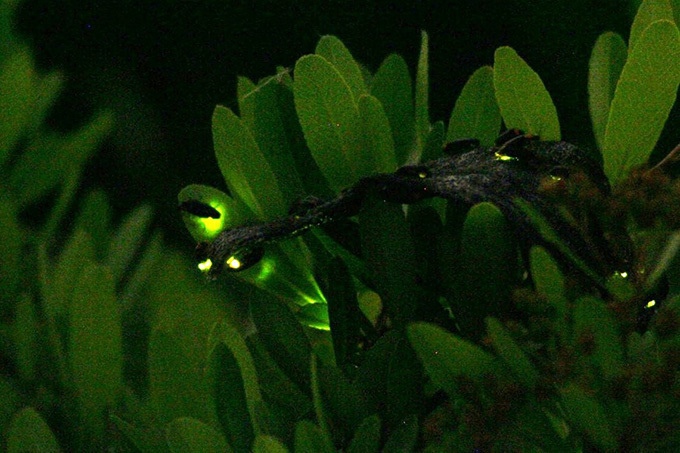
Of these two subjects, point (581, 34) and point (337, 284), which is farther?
point (581, 34)

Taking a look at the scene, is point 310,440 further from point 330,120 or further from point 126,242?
point 126,242

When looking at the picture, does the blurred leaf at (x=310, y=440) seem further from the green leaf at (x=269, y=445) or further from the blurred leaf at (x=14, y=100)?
the blurred leaf at (x=14, y=100)

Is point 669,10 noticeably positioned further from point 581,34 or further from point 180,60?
point 180,60

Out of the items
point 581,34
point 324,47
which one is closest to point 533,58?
point 581,34

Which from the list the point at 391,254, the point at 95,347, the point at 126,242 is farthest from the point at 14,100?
the point at 391,254

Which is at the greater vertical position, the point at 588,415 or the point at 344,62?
the point at 344,62

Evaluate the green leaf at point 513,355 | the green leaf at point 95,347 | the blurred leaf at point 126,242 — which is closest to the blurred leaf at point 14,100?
the blurred leaf at point 126,242
